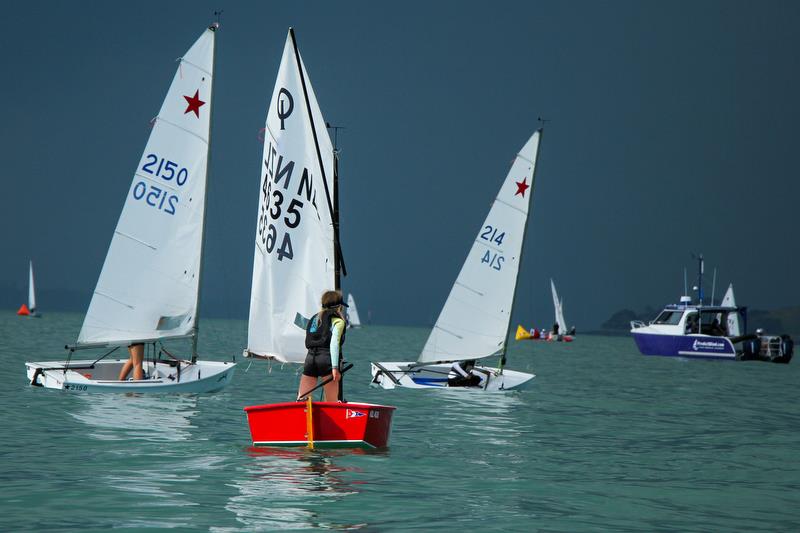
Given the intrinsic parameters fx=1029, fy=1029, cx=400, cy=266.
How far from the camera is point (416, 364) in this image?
3253 centimetres

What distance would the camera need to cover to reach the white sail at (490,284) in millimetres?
33750

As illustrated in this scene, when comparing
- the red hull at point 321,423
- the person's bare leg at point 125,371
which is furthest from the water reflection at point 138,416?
the red hull at point 321,423

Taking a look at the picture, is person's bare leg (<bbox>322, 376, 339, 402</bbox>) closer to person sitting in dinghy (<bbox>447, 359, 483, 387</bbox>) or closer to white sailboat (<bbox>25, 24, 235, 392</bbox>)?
white sailboat (<bbox>25, 24, 235, 392</bbox>)

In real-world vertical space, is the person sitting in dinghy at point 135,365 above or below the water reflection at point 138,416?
above

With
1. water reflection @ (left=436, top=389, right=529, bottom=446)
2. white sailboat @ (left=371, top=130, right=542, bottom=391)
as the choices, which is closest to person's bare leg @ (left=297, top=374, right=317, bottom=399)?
water reflection @ (left=436, top=389, right=529, bottom=446)

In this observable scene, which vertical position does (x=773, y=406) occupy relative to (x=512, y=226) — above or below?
below

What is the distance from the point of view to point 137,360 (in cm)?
2552

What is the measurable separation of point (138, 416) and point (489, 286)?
1450 cm

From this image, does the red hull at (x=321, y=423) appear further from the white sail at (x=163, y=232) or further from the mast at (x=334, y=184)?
the white sail at (x=163, y=232)

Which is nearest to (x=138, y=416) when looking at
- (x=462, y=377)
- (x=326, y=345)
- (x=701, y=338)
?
(x=326, y=345)

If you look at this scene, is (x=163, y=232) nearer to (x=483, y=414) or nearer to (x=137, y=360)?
(x=137, y=360)

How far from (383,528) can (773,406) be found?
27362mm

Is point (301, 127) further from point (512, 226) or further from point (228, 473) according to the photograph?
point (512, 226)

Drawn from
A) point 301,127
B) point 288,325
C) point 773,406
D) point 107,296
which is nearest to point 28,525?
point 288,325
